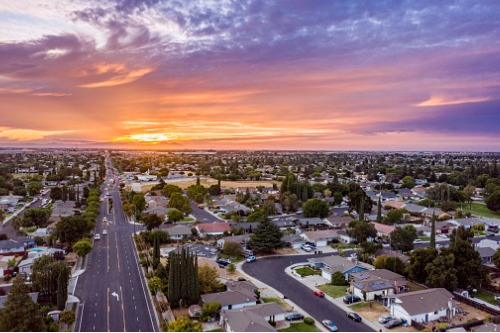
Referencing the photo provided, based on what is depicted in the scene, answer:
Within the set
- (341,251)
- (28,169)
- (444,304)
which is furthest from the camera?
(28,169)

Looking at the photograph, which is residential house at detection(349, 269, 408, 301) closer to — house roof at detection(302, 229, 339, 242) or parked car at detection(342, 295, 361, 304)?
parked car at detection(342, 295, 361, 304)

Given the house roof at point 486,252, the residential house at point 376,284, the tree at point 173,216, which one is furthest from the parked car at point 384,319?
the tree at point 173,216

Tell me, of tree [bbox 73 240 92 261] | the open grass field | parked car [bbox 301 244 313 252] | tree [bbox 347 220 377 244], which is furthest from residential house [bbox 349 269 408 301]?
the open grass field

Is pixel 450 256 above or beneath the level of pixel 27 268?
above

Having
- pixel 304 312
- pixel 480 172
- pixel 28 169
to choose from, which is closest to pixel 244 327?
pixel 304 312

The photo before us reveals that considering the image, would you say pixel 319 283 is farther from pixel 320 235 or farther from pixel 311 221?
pixel 311 221

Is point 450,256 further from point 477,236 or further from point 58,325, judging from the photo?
point 58,325
